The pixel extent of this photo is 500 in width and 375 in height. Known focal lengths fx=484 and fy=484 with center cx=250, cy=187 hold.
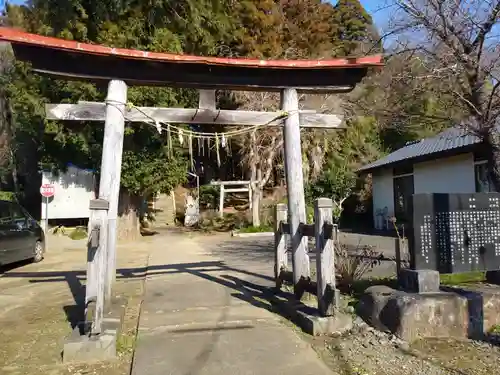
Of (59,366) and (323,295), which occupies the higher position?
(323,295)

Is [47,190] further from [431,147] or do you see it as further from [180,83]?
[431,147]

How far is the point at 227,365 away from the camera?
4.65 meters

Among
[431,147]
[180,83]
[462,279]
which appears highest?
[431,147]

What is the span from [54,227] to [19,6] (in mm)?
9406

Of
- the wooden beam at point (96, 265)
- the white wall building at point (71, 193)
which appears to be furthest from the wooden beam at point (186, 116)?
the white wall building at point (71, 193)

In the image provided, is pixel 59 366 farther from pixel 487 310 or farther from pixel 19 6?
pixel 19 6

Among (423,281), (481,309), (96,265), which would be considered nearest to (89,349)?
(96,265)

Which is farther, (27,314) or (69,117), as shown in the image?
(27,314)

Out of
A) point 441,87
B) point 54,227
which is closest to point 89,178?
point 54,227

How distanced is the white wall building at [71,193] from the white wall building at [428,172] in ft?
41.7

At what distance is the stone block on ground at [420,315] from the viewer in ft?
18.4

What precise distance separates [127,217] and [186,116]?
1280 cm

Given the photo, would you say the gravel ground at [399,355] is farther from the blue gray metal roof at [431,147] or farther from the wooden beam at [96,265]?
the blue gray metal roof at [431,147]

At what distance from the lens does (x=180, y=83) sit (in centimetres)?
680
